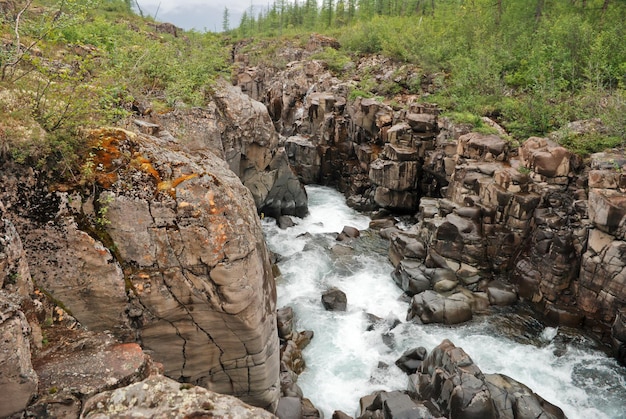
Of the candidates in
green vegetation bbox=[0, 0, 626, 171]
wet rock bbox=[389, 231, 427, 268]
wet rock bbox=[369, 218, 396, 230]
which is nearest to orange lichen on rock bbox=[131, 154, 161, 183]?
green vegetation bbox=[0, 0, 626, 171]

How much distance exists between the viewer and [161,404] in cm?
455

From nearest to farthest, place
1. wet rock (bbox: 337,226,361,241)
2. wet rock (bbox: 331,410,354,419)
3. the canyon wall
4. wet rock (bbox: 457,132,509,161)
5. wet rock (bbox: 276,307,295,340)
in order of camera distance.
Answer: the canyon wall < wet rock (bbox: 331,410,354,419) < wet rock (bbox: 276,307,295,340) < wet rock (bbox: 457,132,509,161) < wet rock (bbox: 337,226,361,241)

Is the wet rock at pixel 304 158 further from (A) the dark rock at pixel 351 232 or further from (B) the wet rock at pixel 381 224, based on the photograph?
(A) the dark rock at pixel 351 232

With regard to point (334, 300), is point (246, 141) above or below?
above

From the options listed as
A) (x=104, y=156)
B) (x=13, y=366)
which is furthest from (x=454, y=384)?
(x=13, y=366)

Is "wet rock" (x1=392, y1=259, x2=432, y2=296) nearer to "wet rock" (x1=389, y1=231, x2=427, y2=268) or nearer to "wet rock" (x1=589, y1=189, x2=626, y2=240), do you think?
"wet rock" (x1=389, y1=231, x2=427, y2=268)

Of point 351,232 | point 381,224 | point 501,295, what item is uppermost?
point 381,224

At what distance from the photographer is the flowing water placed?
45.2 ft

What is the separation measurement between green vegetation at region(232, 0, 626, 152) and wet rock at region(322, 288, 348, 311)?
1363cm

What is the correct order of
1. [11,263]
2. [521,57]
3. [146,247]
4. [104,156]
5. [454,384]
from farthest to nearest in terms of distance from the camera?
1. [521,57]
2. [454,384]
3. [146,247]
4. [104,156]
5. [11,263]

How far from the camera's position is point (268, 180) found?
2509 centimetres

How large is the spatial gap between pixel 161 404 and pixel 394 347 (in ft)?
42.1

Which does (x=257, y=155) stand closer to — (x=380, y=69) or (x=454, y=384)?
(x=454, y=384)

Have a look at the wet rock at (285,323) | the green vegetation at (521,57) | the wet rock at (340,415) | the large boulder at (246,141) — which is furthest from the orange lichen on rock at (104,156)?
the green vegetation at (521,57)
